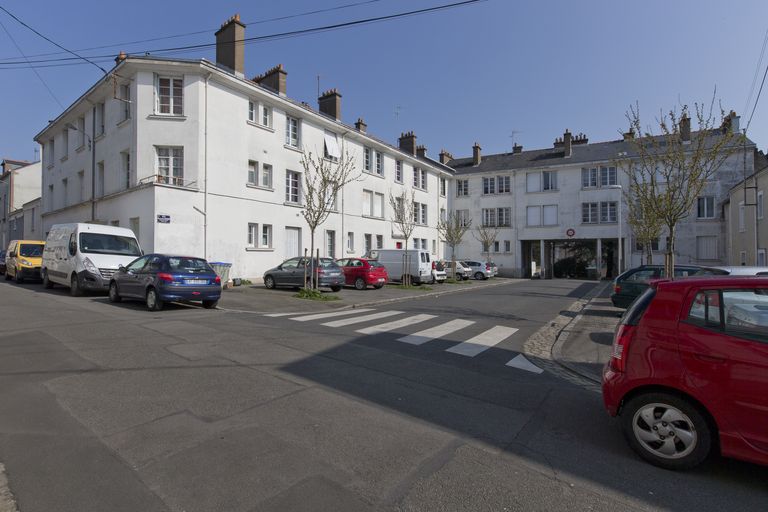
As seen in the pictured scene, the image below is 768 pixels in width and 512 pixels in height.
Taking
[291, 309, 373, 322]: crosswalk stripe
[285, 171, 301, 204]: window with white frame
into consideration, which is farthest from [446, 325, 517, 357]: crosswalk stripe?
[285, 171, 301, 204]: window with white frame

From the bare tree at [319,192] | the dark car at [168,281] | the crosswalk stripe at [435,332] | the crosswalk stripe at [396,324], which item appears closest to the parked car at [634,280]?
the crosswalk stripe at [435,332]

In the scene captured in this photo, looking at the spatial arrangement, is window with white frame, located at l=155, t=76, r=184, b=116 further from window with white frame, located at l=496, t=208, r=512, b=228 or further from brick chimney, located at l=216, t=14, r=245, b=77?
window with white frame, located at l=496, t=208, r=512, b=228

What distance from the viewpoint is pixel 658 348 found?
141 inches

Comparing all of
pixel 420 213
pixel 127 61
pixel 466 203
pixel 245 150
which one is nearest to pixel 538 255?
pixel 466 203

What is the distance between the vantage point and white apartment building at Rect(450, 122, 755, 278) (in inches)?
1304

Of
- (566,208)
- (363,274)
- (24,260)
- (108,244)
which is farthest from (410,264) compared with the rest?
(566,208)

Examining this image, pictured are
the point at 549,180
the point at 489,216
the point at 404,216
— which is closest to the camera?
the point at 404,216

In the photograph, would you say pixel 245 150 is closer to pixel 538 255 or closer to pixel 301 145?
pixel 301 145

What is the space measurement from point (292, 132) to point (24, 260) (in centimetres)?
1366

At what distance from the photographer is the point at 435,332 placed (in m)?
9.40

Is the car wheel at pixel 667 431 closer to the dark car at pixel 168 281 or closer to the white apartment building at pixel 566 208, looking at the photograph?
the dark car at pixel 168 281

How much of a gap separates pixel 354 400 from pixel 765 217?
80.9 ft

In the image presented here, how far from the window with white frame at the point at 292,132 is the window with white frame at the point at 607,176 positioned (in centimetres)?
2549

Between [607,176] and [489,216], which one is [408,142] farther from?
[607,176]
